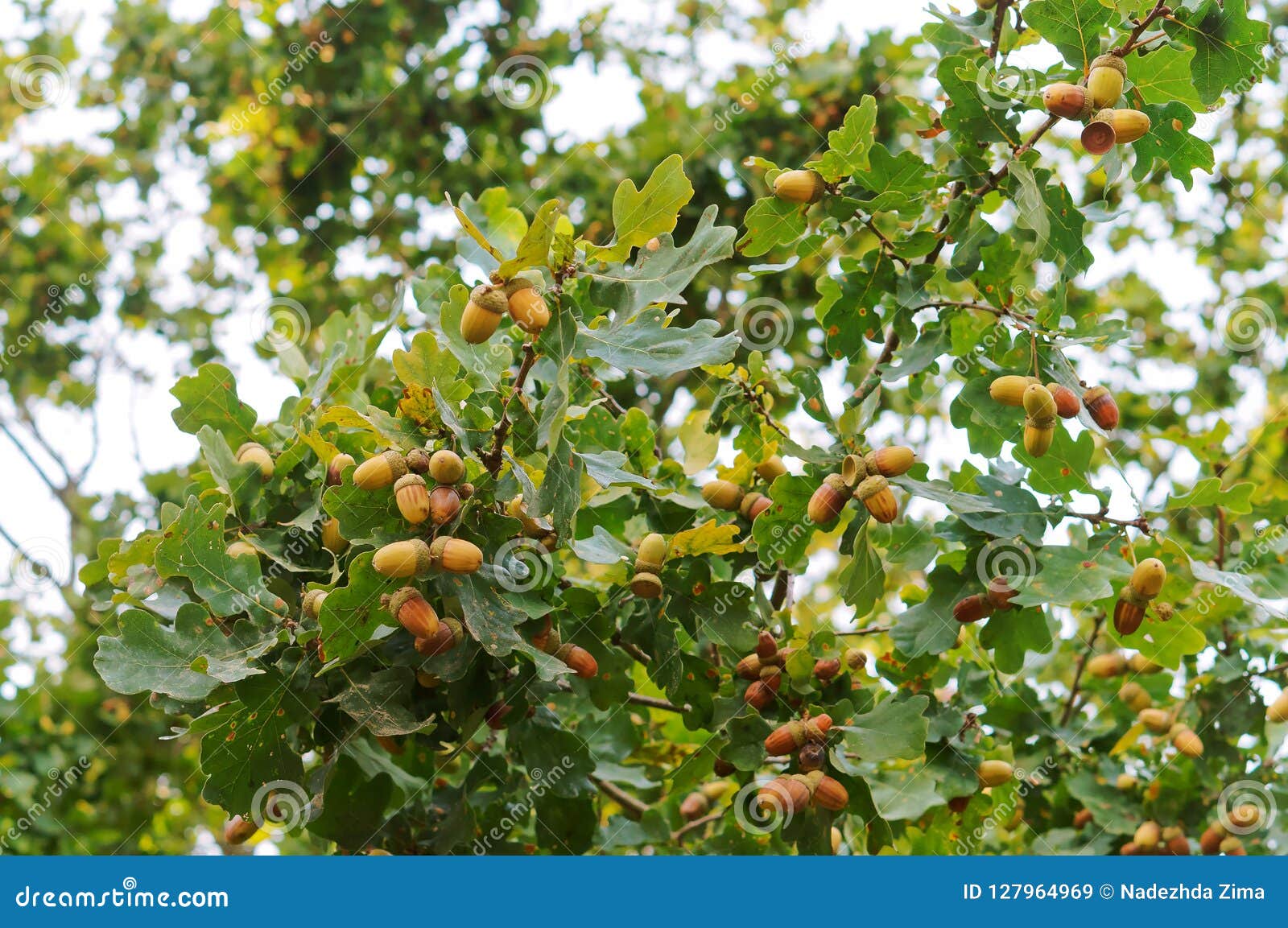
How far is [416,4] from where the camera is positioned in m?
5.41

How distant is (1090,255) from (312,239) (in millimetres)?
4252

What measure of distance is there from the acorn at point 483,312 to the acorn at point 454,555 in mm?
318

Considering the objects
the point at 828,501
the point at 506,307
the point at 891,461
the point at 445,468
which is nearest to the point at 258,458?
the point at 445,468

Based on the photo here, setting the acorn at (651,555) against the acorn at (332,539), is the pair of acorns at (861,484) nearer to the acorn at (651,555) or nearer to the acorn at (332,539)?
the acorn at (651,555)

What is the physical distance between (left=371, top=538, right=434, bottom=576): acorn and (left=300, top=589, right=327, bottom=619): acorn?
0.17m

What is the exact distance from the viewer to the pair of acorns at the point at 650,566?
2107 mm

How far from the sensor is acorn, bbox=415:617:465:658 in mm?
1831

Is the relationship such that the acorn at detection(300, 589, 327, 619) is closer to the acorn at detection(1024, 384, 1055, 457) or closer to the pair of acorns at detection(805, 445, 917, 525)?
the pair of acorns at detection(805, 445, 917, 525)

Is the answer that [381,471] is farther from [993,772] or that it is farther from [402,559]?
[993,772]

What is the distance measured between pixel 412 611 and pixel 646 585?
1.59 ft

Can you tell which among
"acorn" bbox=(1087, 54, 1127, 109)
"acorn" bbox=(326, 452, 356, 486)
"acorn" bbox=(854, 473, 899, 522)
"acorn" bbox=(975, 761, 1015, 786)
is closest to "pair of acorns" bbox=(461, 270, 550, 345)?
"acorn" bbox=(326, 452, 356, 486)

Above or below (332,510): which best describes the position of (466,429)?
above

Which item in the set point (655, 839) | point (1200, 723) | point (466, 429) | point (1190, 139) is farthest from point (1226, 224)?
point (466, 429)

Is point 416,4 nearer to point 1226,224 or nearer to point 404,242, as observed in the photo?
point 404,242
